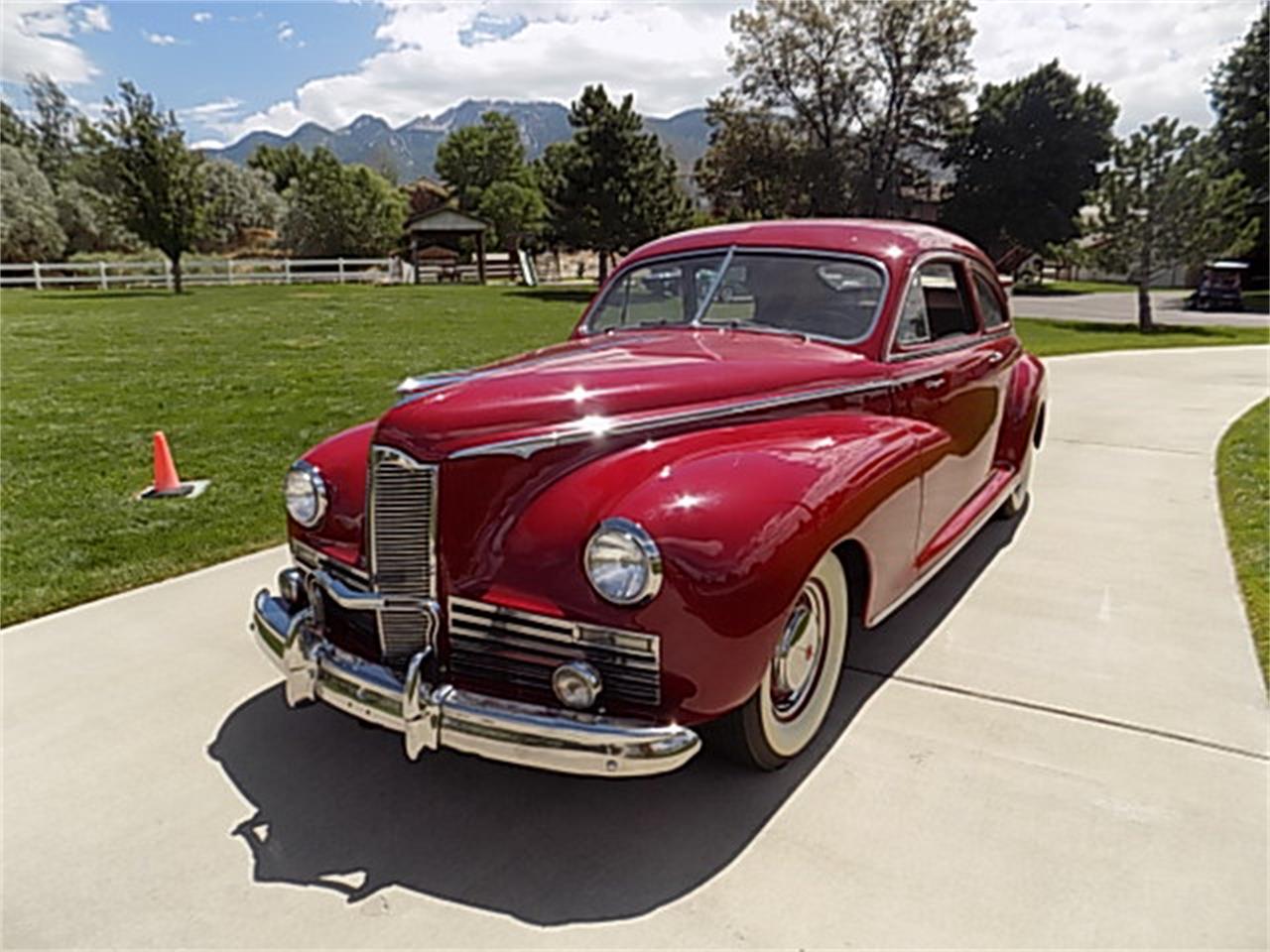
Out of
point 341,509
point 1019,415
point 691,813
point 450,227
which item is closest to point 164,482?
point 341,509

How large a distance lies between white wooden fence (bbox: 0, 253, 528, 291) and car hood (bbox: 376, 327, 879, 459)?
1217 inches

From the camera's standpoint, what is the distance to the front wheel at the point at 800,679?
2590mm

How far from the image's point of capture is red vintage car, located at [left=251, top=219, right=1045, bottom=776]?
2244mm

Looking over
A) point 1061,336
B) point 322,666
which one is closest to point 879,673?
point 322,666

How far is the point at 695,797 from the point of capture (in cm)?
265

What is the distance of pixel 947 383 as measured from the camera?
3.87 m

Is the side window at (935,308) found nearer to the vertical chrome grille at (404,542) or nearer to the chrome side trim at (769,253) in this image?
the chrome side trim at (769,253)

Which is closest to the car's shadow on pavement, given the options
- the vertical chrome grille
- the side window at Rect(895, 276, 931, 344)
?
the vertical chrome grille

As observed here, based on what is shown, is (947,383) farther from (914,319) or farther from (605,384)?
(605,384)

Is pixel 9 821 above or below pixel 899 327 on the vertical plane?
below

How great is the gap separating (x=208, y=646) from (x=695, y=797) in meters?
2.26

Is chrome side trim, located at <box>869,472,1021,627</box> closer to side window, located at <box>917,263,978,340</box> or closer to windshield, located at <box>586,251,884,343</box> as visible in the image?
side window, located at <box>917,263,978,340</box>

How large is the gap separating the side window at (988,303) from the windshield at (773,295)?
4.57 feet

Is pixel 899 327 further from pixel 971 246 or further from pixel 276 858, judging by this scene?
pixel 276 858
